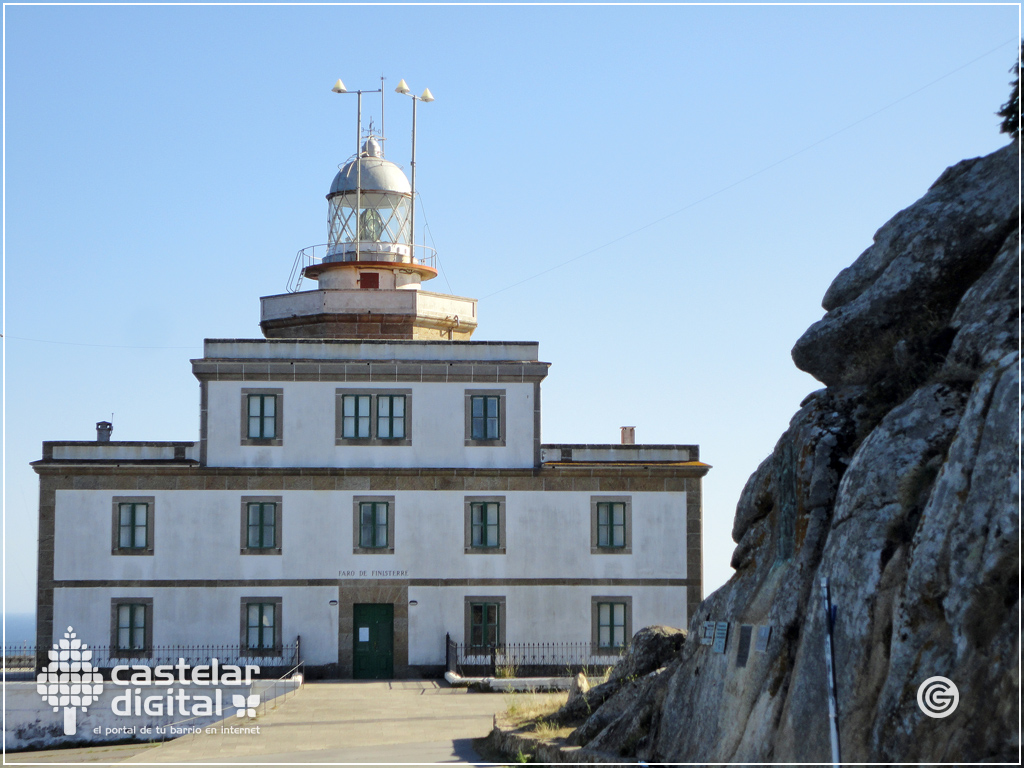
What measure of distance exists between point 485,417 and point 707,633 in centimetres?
1933

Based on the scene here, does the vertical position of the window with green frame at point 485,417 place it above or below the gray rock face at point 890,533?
above

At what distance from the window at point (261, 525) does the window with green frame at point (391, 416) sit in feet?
10.7

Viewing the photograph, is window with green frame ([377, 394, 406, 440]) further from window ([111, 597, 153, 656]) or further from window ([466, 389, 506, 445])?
window ([111, 597, 153, 656])

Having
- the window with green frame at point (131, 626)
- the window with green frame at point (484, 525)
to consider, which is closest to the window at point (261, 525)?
the window with green frame at point (131, 626)

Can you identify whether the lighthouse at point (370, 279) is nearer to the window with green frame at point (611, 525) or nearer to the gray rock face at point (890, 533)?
Answer: the window with green frame at point (611, 525)

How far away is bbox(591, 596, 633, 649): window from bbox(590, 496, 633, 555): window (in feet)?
4.21

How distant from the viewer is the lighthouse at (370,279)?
36219 millimetres

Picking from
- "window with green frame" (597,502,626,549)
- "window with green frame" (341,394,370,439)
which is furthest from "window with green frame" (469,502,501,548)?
"window with green frame" (341,394,370,439)

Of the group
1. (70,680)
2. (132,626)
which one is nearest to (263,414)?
(132,626)

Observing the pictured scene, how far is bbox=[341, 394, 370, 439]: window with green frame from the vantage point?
105 ft

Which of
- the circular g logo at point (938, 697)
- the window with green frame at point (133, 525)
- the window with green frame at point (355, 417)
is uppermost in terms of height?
the window with green frame at point (355, 417)

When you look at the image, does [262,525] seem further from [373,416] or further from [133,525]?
[373,416]

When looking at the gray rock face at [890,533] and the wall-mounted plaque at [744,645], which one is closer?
the gray rock face at [890,533]

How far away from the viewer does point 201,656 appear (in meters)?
30.7
